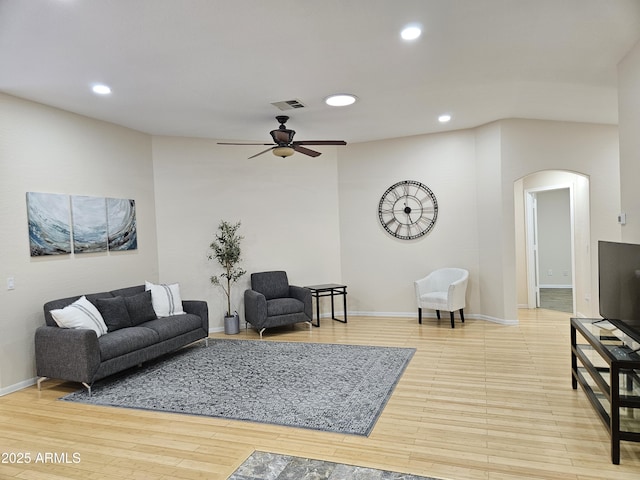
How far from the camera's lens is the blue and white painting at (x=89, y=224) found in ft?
15.6

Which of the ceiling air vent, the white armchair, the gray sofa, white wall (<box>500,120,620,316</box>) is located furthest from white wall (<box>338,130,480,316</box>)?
the gray sofa

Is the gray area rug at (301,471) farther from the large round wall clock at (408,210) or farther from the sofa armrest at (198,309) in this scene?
the large round wall clock at (408,210)

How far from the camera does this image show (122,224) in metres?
5.41

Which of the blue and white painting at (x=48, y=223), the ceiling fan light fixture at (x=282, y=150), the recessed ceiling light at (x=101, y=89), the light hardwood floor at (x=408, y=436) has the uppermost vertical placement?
the recessed ceiling light at (x=101, y=89)

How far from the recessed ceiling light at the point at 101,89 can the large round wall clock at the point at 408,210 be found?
431 centimetres

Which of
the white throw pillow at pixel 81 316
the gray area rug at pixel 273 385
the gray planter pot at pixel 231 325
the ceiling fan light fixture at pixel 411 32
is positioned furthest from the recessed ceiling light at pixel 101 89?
the gray planter pot at pixel 231 325

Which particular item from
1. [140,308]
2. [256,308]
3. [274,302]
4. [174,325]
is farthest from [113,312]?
[274,302]

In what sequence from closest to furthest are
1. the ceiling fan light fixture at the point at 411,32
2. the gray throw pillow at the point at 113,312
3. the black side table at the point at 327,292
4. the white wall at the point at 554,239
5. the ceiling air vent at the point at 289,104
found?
1. the ceiling fan light fixture at the point at 411,32
2. the gray throw pillow at the point at 113,312
3. the ceiling air vent at the point at 289,104
4. the black side table at the point at 327,292
5. the white wall at the point at 554,239

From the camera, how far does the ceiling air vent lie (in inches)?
182

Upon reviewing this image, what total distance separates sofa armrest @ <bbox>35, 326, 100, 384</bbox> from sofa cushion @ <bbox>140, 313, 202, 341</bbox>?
83cm

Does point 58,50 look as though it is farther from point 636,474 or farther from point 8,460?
point 636,474

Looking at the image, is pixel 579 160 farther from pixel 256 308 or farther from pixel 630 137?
pixel 256 308

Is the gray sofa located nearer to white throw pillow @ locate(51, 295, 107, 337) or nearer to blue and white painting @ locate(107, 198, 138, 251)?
white throw pillow @ locate(51, 295, 107, 337)

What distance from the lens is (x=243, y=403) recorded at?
3.53m
